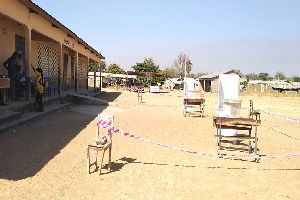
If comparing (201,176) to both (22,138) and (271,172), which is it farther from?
(22,138)

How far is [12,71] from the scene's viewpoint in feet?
27.9

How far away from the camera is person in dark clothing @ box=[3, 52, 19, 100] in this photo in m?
8.41

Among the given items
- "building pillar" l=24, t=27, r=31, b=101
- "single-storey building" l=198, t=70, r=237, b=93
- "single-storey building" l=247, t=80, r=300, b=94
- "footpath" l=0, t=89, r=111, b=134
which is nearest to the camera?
"footpath" l=0, t=89, r=111, b=134

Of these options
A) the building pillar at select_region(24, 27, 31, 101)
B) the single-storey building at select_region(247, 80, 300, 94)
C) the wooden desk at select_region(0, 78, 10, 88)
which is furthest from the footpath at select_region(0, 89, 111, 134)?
the single-storey building at select_region(247, 80, 300, 94)

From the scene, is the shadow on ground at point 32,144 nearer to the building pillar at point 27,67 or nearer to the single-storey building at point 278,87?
the building pillar at point 27,67

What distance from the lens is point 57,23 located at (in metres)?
11.1

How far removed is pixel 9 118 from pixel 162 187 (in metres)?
5.24

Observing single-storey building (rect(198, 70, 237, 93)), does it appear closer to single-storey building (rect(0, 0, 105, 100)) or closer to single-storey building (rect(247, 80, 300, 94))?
single-storey building (rect(247, 80, 300, 94))

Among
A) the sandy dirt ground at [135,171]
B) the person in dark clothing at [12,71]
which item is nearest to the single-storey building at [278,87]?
the person in dark clothing at [12,71]

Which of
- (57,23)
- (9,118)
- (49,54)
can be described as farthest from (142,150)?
(49,54)

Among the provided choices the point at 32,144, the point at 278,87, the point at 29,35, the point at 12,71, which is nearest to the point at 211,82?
the point at 278,87

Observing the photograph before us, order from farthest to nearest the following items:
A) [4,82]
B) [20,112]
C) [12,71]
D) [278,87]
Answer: [278,87] < [12,71] < [20,112] < [4,82]

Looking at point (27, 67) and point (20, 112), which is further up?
point (27, 67)

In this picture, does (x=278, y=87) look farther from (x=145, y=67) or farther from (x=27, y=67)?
(x=27, y=67)
